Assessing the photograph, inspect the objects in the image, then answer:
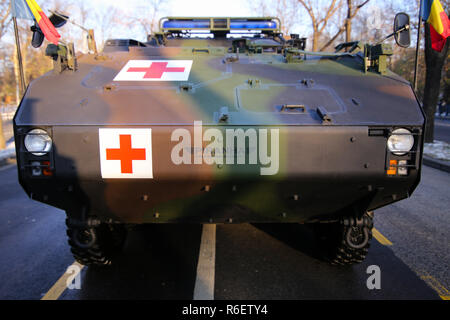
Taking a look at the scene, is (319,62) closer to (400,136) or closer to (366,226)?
(400,136)

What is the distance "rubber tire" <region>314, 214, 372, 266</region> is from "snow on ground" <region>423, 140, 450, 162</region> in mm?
7528

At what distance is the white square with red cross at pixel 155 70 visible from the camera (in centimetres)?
286

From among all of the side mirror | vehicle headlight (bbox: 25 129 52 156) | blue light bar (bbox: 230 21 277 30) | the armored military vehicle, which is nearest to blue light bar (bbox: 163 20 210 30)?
blue light bar (bbox: 230 21 277 30)

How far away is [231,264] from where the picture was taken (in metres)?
3.49

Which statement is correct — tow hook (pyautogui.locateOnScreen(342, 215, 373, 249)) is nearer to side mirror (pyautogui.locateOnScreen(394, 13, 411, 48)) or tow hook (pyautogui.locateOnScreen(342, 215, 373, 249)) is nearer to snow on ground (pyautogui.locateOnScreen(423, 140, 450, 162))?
side mirror (pyautogui.locateOnScreen(394, 13, 411, 48))

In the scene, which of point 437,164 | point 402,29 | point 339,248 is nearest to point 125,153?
point 339,248

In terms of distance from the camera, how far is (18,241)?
4191 mm

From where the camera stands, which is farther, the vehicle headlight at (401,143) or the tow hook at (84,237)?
the tow hook at (84,237)

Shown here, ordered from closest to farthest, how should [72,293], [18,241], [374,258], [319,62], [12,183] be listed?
[72,293], [319,62], [374,258], [18,241], [12,183]

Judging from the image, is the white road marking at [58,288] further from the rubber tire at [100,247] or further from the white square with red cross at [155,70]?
the white square with red cross at [155,70]

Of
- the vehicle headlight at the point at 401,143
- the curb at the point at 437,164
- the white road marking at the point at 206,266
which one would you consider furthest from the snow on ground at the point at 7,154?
the curb at the point at 437,164

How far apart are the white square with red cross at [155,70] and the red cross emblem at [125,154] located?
0.73 meters
